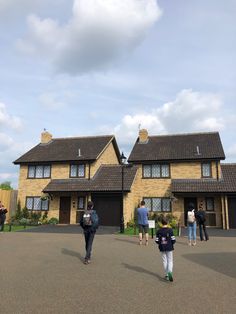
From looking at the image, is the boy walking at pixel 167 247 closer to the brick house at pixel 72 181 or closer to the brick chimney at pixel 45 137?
the brick house at pixel 72 181

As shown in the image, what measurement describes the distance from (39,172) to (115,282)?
1973cm

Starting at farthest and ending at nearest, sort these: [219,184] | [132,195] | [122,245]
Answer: [132,195]
[219,184]
[122,245]

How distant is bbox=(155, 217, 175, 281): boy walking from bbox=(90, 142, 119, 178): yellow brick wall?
56.2 ft

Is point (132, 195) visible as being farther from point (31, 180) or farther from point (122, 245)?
point (122, 245)

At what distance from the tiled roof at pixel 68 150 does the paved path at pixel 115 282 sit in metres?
13.5

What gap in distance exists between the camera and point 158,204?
77.4ft

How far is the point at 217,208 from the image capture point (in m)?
22.1

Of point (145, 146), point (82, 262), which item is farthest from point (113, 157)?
point (82, 262)

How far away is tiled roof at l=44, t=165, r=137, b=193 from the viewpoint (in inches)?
872

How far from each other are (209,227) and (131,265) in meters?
14.6

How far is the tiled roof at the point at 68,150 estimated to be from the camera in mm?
24719

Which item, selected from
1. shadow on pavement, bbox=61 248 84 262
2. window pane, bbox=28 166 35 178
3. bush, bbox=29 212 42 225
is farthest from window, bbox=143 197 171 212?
shadow on pavement, bbox=61 248 84 262

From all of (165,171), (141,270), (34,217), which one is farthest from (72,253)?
(165,171)

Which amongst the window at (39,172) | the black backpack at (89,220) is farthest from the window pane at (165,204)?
the black backpack at (89,220)
